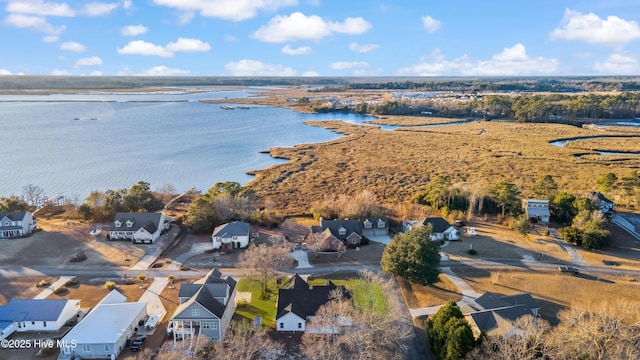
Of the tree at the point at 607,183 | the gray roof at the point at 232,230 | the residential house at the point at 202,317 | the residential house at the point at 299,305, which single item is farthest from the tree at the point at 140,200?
the tree at the point at 607,183

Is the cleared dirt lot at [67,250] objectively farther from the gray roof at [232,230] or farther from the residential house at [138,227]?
the gray roof at [232,230]

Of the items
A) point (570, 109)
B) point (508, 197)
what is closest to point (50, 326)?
point (508, 197)

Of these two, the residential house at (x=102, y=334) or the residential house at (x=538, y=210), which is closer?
the residential house at (x=102, y=334)

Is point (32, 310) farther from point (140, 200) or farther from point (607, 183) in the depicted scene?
point (607, 183)

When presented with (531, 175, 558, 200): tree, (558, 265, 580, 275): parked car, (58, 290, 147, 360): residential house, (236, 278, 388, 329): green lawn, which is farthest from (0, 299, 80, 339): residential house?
(531, 175, 558, 200): tree

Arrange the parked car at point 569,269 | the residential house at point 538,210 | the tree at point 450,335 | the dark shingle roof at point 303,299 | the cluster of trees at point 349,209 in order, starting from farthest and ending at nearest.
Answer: the residential house at point 538,210
the cluster of trees at point 349,209
the parked car at point 569,269
the dark shingle roof at point 303,299
the tree at point 450,335

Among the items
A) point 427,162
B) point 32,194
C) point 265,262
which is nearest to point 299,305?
point 265,262

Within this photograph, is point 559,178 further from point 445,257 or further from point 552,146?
point 445,257

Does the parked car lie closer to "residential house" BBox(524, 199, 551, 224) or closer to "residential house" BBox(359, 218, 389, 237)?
"residential house" BBox(524, 199, 551, 224)
